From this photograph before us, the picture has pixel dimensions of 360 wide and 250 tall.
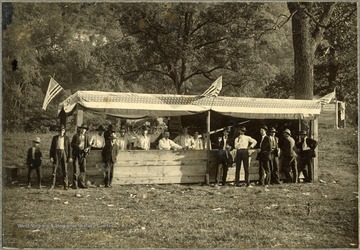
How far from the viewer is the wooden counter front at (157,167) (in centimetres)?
1114

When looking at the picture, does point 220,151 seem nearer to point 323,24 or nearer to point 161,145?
point 161,145

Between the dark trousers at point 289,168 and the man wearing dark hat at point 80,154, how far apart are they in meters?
4.95

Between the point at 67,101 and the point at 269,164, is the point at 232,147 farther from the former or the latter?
the point at 67,101

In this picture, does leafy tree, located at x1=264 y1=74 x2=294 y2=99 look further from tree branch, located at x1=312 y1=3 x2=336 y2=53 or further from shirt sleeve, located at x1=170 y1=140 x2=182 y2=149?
shirt sleeve, located at x1=170 y1=140 x2=182 y2=149

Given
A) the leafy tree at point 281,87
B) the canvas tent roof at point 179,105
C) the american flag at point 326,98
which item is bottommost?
the canvas tent roof at point 179,105

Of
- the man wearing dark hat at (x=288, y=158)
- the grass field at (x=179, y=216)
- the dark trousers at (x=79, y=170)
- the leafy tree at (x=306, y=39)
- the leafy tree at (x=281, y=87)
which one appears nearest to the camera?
the grass field at (x=179, y=216)

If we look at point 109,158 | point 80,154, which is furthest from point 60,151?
point 109,158

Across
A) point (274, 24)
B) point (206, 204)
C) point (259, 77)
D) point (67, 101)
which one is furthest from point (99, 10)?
point (259, 77)

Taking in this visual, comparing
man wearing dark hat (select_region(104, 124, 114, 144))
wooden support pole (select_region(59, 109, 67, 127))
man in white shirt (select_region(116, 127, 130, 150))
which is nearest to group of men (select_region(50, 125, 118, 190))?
man wearing dark hat (select_region(104, 124, 114, 144))

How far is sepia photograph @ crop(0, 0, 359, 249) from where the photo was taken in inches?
360

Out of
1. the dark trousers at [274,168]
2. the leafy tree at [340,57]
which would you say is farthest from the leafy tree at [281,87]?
the dark trousers at [274,168]

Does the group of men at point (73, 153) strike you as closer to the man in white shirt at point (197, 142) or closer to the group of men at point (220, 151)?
the group of men at point (220, 151)

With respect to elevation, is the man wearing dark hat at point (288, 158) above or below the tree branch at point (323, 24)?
below

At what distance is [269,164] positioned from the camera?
1183 centimetres
